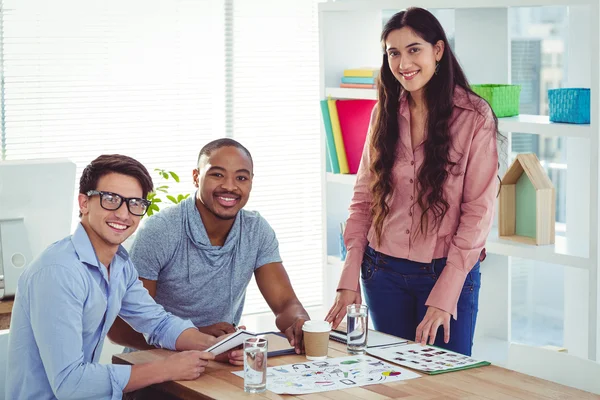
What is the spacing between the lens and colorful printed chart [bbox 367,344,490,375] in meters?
2.08

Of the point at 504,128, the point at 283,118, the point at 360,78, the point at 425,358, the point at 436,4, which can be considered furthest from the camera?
the point at 283,118

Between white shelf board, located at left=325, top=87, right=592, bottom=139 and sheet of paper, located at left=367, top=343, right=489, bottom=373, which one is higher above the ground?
white shelf board, located at left=325, top=87, right=592, bottom=139

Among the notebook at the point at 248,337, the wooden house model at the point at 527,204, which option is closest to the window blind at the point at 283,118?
the wooden house model at the point at 527,204

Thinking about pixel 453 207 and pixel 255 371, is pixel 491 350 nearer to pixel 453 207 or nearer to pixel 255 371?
pixel 453 207

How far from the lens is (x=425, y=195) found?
2516 mm

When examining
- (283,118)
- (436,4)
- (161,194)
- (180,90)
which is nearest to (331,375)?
(436,4)

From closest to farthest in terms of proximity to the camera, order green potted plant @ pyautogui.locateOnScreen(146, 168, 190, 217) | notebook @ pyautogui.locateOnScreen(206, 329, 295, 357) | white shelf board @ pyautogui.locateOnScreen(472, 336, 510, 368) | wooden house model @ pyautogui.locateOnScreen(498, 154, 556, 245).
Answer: notebook @ pyautogui.locateOnScreen(206, 329, 295, 357) < wooden house model @ pyautogui.locateOnScreen(498, 154, 556, 245) < white shelf board @ pyautogui.locateOnScreen(472, 336, 510, 368) < green potted plant @ pyautogui.locateOnScreen(146, 168, 190, 217)

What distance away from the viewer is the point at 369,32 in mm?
3871

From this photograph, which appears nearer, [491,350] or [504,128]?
[504,128]

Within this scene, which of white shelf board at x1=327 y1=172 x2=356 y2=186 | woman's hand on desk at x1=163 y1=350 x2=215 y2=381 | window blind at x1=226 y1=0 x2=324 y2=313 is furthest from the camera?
window blind at x1=226 y1=0 x2=324 y2=313

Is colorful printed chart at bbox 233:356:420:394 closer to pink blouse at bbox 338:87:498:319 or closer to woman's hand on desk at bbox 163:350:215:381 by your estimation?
woman's hand on desk at bbox 163:350:215:381

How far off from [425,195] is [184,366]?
877mm

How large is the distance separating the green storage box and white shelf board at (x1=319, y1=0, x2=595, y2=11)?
290 mm

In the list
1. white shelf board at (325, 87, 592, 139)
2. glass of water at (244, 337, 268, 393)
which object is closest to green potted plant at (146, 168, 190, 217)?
white shelf board at (325, 87, 592, 139)
